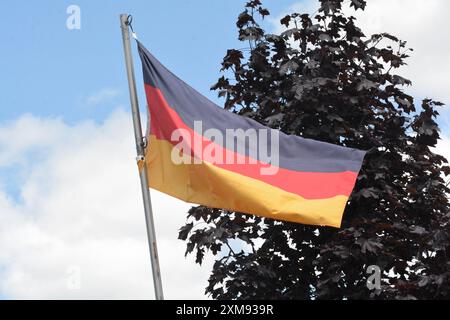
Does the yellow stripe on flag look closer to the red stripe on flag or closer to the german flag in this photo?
the german flag

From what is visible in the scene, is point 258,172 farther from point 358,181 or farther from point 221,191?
point 358,181

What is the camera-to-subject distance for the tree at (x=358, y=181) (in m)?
14.6

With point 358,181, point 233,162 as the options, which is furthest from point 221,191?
point 358,181

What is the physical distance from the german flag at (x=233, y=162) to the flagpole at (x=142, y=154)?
1.11 feet

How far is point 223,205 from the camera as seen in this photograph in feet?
34.6

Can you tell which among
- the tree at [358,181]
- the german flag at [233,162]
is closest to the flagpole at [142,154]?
the german flag at [233,162]

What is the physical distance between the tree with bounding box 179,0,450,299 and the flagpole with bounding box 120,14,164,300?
4810 millimetres

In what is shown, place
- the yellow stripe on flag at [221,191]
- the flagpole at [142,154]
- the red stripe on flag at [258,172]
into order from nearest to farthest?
the flagpole at [142,154]
the yellow stripe on flag at [221,191]
the red stripe on flag at [258,172]

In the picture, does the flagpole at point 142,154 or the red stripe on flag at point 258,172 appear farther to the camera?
the red stripe on flag at point 258,172

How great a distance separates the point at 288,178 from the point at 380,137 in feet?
18.8

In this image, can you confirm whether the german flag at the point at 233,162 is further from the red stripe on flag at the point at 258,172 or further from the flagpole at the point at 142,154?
the flagpole at the point at 142,154
